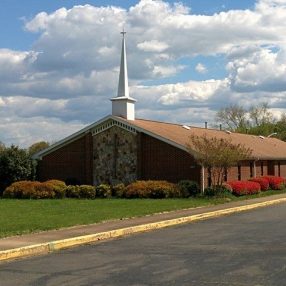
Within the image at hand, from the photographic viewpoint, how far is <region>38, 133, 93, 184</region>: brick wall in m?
36.6

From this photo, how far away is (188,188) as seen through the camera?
3092 centimetres

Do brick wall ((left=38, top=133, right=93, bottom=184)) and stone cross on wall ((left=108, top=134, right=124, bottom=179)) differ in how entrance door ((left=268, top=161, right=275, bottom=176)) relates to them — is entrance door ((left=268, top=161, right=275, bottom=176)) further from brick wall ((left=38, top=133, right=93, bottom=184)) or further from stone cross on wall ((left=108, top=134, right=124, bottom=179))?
brick wall ((left=38, top=133, right=93, bottom=184))

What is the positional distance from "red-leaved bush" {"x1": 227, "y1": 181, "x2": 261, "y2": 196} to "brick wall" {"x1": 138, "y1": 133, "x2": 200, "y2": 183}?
6.90ft

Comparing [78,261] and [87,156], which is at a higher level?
[87,156]

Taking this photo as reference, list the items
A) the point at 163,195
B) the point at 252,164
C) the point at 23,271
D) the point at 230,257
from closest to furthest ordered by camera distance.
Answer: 1. the point at 23,271
2. the point at 230,257
3. the point at 163,195
4. the point at 252,164

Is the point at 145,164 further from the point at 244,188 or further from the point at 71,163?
the point at 244,188

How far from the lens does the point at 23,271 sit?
10.3 meters

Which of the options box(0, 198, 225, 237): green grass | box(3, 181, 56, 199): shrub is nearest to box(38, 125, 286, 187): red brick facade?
box(3, 181, 56, 199): shrub

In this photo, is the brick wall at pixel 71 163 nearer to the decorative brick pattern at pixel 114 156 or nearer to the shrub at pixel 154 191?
the decorative brick pattern at pixel 114 156

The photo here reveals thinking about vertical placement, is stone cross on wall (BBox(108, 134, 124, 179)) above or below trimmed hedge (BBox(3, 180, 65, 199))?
above

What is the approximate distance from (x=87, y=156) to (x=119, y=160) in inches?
90.2

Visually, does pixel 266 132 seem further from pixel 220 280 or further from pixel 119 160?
pixel 220 280

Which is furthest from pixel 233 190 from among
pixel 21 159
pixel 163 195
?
pixel 21 159

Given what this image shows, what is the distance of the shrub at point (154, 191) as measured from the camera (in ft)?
99.8
